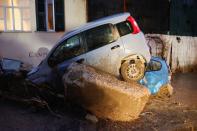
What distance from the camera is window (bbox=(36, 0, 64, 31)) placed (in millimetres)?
13953

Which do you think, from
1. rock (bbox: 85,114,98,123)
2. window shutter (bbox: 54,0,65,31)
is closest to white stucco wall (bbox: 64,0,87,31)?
window shutter (bbox: 54,0,65,31)

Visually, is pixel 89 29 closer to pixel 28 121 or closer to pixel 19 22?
pixel 28 121

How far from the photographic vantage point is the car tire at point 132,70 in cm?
870

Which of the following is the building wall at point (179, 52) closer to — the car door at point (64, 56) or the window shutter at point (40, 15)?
the window shutter at point (40, 15)

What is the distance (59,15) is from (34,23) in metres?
1.15

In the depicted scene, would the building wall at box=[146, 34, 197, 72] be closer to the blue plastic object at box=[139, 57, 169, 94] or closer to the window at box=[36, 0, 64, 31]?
the window at box=[36, 0, 64, 31]

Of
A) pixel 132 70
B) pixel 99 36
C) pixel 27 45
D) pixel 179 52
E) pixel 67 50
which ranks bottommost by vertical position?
pixel 179 52

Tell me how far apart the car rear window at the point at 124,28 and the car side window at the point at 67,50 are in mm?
1146

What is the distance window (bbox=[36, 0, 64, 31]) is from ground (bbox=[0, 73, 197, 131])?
5.50 meters

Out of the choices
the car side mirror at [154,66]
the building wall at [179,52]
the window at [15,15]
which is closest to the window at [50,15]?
the window at [15,15]

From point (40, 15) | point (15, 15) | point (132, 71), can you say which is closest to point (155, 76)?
point (132, 71)

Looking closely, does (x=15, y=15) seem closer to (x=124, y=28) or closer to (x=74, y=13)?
(x=74, y=13)

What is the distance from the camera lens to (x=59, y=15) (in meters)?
14.2

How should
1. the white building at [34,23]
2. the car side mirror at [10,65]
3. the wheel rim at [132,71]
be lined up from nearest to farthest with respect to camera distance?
1. the wheel rim at [132,71]
2. the car side mirror at [10,65]
3. the white building at [34,23]
